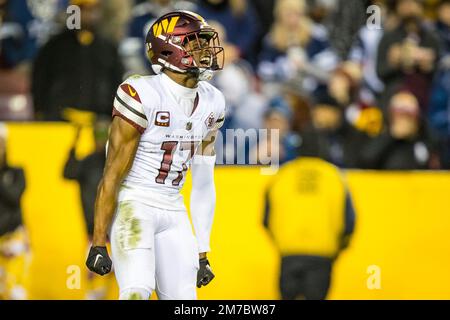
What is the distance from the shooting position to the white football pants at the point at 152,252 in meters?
5.91

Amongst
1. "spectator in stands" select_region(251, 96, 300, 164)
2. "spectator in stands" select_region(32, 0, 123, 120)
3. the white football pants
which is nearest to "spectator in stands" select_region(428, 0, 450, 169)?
"spectator in stands" select_region(251, 96, 300, 164)

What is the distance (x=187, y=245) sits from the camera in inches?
241

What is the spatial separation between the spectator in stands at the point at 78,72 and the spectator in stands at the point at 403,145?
211 cm

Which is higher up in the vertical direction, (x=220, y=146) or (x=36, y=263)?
(x=220, y=146)

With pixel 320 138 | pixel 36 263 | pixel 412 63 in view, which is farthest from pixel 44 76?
pixel 412 63

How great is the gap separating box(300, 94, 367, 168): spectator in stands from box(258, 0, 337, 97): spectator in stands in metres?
0.21

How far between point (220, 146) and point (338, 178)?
956 millimetres

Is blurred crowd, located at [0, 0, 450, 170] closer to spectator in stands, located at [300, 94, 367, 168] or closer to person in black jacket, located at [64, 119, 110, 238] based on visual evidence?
spectator in stands, located at [300, 94, 367, 168]

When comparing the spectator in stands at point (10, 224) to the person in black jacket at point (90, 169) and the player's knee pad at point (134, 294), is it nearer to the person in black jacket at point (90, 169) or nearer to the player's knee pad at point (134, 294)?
the person in black jacket at point (90, 169)

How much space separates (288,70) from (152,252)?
3.91 m

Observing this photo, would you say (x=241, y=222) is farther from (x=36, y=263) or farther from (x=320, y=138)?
(x=36, y=263)

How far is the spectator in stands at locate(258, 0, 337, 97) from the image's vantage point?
31.5 feet
